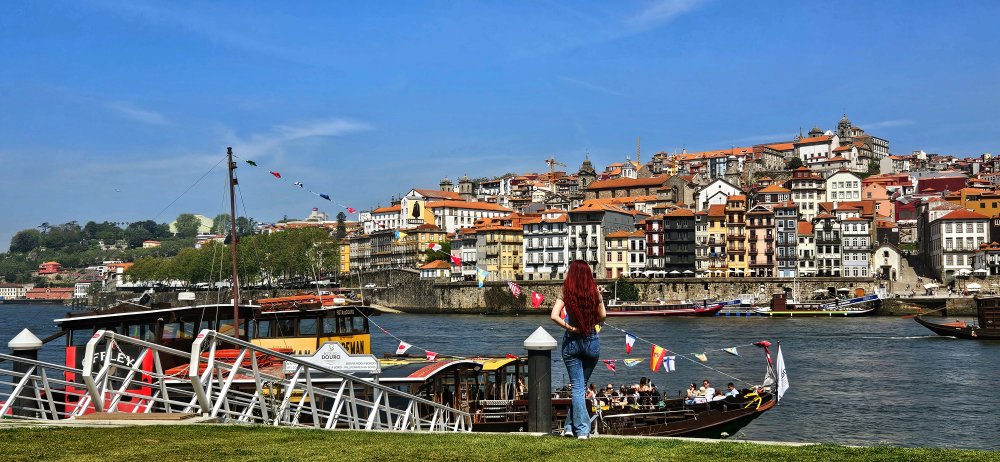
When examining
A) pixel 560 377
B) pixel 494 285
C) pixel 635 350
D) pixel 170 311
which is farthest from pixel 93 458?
pixel 494 285

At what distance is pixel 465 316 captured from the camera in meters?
107

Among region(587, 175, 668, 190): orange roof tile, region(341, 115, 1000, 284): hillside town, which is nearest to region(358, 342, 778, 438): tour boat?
region(341, 115, 1000, 284): hillside town

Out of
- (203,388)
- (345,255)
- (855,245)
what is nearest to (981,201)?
(855,245)

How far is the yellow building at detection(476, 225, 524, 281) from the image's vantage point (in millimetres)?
122562

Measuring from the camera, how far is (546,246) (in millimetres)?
117562

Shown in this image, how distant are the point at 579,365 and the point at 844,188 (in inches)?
4941

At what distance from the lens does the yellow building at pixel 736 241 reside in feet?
360

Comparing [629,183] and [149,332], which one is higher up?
[629,183]

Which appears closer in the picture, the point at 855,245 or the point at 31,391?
the point at 31,391

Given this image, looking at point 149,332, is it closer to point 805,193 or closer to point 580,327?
point 580,327

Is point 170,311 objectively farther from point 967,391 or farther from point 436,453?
point 967,391

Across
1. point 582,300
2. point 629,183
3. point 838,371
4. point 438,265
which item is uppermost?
point 629,183

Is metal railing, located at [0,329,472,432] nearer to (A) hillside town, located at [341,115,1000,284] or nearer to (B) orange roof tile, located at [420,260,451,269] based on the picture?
(A) hillside town, located at [341,115,1000,284]

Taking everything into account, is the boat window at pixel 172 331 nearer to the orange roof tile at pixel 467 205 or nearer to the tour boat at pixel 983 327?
the tour boat at pixel 983 327
